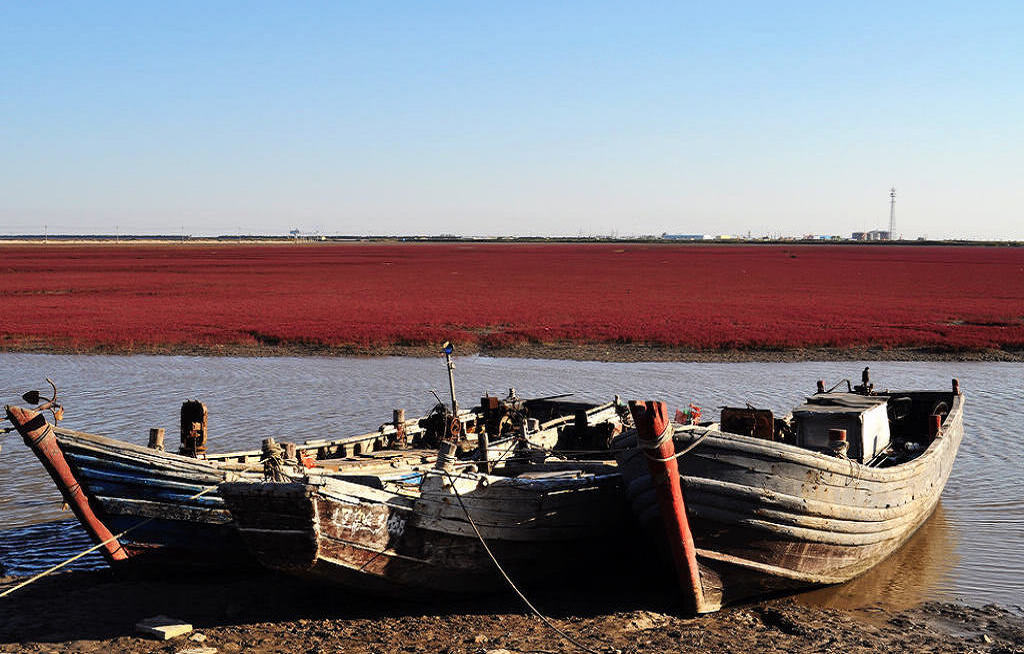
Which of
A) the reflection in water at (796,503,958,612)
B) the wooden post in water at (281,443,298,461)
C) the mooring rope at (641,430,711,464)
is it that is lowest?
the reflection in water at (796,503,958,612)

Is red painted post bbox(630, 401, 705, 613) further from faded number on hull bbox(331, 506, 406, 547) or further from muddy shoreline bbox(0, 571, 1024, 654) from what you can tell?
faded number on hull bbox(331, 506, 406, 547)

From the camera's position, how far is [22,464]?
17.0m

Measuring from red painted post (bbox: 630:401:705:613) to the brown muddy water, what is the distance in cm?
195

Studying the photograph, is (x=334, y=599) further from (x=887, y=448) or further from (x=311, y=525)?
(x=887, y=448)

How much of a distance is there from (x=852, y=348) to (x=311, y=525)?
28556 mm

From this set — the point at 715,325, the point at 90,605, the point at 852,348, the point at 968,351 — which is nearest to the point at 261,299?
the point at 715,325

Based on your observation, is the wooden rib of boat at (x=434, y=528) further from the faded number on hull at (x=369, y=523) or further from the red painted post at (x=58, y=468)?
the red painted post at (x=58, y=468)

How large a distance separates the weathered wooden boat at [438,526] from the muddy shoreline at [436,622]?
1.50ft

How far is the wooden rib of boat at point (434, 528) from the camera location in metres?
10.0

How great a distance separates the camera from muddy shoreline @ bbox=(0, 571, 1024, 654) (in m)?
10.1

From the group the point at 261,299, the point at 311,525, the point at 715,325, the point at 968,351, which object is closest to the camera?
the point at 311,525

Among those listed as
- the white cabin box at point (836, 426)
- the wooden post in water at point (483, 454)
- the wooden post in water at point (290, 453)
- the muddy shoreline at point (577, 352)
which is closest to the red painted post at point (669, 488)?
the wooden post in water at point (483, 454)

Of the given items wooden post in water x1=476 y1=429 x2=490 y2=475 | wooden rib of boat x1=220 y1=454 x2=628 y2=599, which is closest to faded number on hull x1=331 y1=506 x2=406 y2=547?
wooden rib of boat x1=220 y1=454 x2=628 y2=599

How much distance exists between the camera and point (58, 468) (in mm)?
11406
